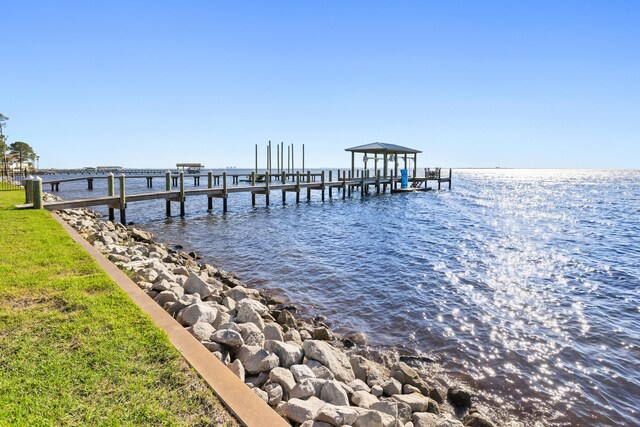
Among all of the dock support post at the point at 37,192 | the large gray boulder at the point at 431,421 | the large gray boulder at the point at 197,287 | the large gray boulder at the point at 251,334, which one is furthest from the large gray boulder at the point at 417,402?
the dock support post at the point at 37,192

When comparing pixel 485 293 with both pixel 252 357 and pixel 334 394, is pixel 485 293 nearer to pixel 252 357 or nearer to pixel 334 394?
pixel 334 394

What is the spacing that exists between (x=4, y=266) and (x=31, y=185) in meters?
8.40

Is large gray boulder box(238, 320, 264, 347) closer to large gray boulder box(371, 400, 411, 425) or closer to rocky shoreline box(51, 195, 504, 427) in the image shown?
rocky shoreline box(51, 195, 504, 427)

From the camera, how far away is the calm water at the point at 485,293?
16.3 ft

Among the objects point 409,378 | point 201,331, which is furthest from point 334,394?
point 201,331

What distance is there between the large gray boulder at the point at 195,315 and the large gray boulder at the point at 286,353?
882 mm

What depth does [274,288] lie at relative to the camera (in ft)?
28.1

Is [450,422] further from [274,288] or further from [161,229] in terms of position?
[161,229]

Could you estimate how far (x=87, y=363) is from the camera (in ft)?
10.3

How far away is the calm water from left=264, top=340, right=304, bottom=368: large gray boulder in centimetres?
211

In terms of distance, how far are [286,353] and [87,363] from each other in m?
1.81

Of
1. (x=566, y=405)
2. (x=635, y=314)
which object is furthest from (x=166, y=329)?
(x=635, y=314)

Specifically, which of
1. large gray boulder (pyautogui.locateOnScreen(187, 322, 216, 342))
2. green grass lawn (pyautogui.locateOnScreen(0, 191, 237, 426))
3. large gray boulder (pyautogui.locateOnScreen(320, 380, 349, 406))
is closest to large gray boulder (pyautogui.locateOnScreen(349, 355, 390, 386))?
large gray boulder (pyautogui.locateOnScreen(320, 380, 349, 406))

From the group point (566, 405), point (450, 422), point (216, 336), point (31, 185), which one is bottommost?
point (566, 405)
